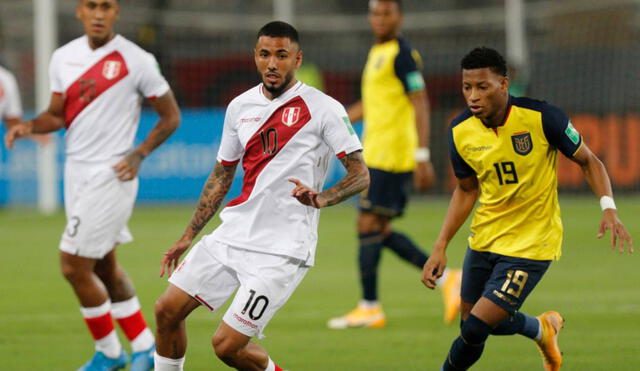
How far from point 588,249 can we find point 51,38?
994 cm

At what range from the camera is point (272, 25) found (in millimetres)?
5742

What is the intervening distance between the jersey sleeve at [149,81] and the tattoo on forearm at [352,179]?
2.01 meters

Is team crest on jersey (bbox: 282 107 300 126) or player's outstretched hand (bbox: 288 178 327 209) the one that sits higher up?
team crest on jersey (bbox: 282 107 300 126)

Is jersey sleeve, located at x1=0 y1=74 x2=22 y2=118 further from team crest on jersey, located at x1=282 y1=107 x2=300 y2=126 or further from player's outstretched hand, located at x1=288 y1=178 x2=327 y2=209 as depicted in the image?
player's outstretched hand, located at x1=288 y1=178 x2=327 y2=209

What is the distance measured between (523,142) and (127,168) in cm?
256

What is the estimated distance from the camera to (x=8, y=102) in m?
9.62

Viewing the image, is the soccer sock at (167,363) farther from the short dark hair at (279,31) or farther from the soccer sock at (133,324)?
the short dark hair at (279,31)

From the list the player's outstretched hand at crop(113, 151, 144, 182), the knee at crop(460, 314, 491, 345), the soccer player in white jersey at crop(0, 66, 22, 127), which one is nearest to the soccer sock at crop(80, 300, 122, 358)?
the player's outstretched hand at crop(113, 151, 144, 182)

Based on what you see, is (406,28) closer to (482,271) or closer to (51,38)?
(51,38)

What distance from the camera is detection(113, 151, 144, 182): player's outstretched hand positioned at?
6957mm

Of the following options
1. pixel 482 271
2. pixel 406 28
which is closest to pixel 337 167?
pixel 406 28

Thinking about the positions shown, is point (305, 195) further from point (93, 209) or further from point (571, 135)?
point (93, 209)

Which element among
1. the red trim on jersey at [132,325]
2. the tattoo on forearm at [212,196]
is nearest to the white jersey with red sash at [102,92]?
the red trim on jersey at [132,325]

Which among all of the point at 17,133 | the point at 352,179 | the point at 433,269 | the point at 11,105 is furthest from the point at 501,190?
→ the point at 11,105
